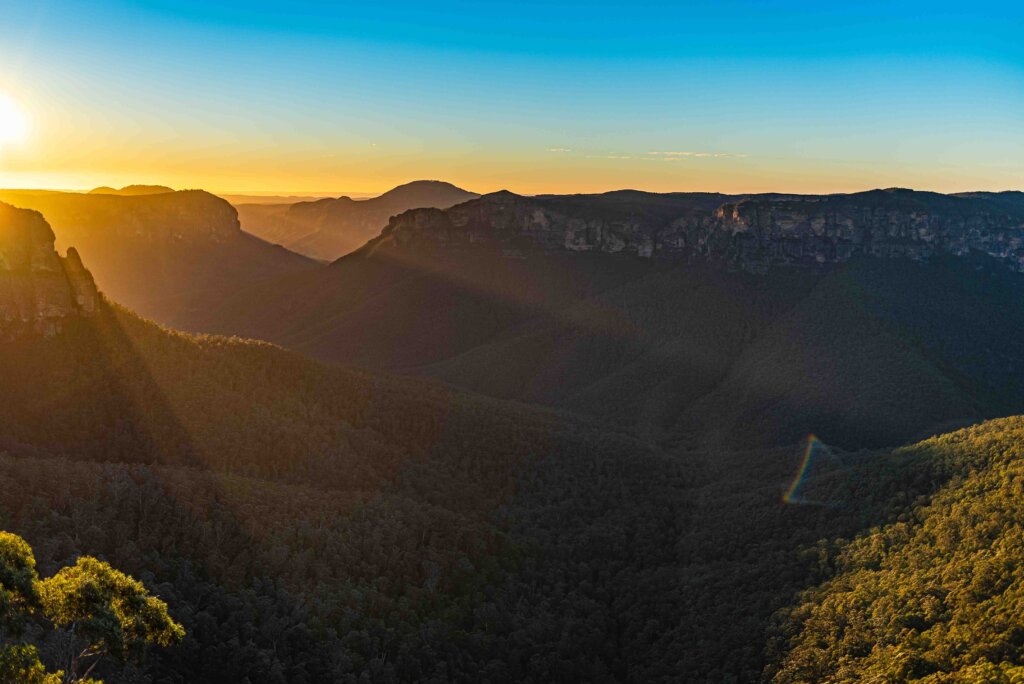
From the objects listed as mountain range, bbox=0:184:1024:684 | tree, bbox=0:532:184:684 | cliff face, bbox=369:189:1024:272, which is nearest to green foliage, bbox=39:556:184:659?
tree, bbox=0:532:184:684

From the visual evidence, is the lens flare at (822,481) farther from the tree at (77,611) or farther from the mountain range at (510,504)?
the tree at (77,611)

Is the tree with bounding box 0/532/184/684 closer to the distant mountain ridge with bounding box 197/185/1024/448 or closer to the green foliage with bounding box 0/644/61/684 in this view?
the green foliage with bounding box 0/644/61/684

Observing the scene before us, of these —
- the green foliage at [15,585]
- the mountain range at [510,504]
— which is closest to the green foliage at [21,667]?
the green foliage at [15,585]

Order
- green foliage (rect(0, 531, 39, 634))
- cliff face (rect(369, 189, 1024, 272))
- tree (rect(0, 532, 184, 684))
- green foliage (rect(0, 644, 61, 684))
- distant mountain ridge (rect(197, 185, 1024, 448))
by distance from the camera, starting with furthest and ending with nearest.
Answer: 1. cliff face (rect(369, 189, 1024, 272))
2. distant mountain ridge (rect(197, 185, 1024, 448))
3. green foliage (rect(0, 531, 39, 634))
4. tree (rect(0, 532, 184, 684))
5. green foliage (rect(0, 644, 61, 684))

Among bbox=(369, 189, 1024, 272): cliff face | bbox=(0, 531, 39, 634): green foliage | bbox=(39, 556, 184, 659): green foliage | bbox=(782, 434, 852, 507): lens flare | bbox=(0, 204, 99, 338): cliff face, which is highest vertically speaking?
bbox=(369, 189, 1024, 272): cliff face

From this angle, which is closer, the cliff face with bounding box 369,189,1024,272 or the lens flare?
the lens flare

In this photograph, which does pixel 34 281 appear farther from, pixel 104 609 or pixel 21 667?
pixel 21 667

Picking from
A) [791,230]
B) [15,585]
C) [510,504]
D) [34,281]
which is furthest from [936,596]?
[791,230]
